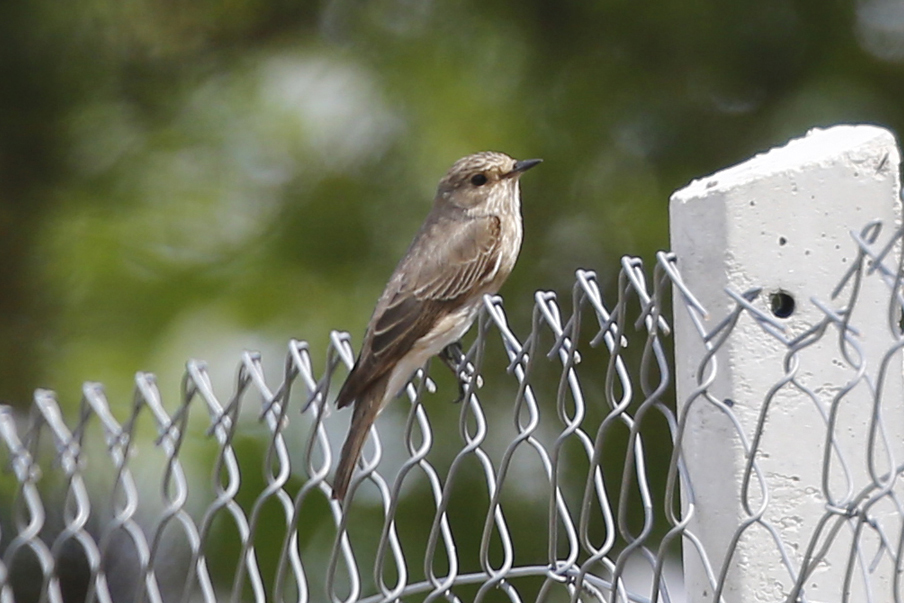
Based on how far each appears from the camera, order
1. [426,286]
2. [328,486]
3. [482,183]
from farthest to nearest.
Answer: [482,183]
[426,286]
[328,486]

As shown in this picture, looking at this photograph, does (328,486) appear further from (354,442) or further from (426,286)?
(426,286)

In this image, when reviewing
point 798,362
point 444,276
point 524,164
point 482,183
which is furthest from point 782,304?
point 482,183

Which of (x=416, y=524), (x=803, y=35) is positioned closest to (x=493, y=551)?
(x=416, y=524)

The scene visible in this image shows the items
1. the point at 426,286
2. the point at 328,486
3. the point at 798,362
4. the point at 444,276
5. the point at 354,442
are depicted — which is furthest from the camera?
the point at 444,276

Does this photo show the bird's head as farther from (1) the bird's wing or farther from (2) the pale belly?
(2) the pale belly

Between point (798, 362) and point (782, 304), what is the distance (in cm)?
10

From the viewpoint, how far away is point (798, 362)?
231 centimetres

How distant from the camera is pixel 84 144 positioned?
526cm

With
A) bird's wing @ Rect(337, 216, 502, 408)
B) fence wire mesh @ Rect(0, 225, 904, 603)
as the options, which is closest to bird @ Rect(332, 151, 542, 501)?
bird's wing @ Rect(337, 216, 502, 408)

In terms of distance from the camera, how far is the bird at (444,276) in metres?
4.14

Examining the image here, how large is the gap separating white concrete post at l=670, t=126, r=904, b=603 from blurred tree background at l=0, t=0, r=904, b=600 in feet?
6.34

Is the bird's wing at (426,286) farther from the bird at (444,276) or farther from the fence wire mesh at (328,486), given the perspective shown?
the fence wire mesh at (328,486)

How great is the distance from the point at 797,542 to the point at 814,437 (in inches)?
6.9

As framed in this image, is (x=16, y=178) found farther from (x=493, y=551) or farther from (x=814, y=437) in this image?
(x=814, y=437)
